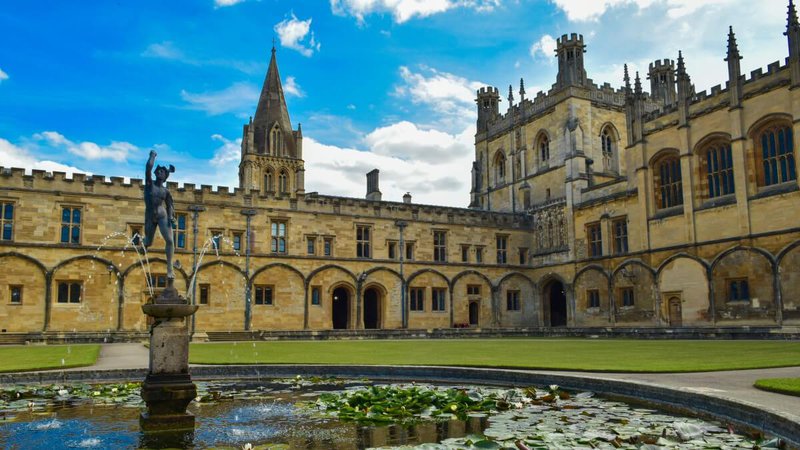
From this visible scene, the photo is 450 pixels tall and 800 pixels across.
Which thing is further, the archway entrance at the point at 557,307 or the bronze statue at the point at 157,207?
the archway entrance at the point at 557,307

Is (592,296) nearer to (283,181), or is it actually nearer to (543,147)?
(543,147)

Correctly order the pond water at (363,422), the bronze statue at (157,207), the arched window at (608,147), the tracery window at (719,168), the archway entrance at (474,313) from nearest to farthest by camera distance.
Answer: the pond water at (363,422), the bronze statue at (157,207), the tracery window at (719,168), the archway entrance at (474,313), the arched window at (608,147)

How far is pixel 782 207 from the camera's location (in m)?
28.0

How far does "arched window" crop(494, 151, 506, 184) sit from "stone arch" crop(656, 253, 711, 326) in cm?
1840

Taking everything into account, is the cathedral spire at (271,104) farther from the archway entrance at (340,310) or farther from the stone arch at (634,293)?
the stone arch at (634,293)

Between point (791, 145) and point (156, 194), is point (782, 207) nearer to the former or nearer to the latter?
point (791, 145)

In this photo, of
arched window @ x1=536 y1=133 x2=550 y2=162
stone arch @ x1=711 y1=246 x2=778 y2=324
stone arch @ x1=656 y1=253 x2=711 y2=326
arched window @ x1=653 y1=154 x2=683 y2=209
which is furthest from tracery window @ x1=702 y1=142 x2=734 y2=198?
arched window @ x1=536 y1=133 x2=550 y2=162

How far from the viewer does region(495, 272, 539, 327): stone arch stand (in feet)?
140

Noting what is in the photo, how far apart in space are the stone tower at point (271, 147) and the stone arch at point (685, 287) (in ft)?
131

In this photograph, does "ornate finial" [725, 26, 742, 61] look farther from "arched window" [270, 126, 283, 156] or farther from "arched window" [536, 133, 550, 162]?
"arched window" [270, 126, 283, 156]

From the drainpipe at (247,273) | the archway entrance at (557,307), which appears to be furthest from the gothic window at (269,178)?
the archway entrance at (557,307)

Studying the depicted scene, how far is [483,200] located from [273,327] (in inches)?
898

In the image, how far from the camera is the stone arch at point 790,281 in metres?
26.9

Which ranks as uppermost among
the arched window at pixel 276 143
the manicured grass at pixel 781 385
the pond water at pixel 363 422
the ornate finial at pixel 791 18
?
the arched window at pixel 276 143
